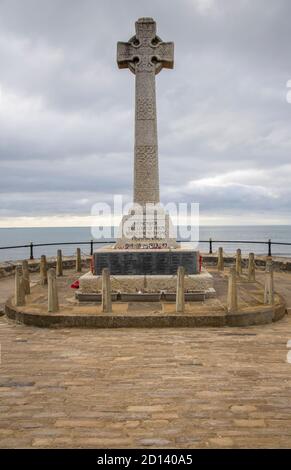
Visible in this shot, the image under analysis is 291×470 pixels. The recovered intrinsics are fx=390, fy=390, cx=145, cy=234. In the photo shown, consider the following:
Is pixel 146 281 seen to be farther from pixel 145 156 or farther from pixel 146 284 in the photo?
pixel 145 156

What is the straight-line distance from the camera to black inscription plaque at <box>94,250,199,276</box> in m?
11.0

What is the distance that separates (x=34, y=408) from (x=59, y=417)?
42cm

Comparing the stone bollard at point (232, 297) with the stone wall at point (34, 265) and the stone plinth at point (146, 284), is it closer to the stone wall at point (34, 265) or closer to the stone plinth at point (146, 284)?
the stone plinth at point (146, 284)

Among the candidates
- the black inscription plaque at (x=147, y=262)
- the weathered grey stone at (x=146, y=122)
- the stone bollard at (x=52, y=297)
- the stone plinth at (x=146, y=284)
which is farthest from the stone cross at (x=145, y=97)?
the stone bollard at (x=52, y=297)

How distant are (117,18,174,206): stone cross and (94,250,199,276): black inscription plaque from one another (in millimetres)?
2067

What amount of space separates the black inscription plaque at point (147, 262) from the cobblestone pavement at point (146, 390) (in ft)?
10.8

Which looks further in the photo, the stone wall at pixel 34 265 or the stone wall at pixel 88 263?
the stone wall at pixel 88 263

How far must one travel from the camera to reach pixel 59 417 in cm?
422

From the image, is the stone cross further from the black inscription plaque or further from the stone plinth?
the stone plinth

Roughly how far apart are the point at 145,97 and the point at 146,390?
9.76 metres

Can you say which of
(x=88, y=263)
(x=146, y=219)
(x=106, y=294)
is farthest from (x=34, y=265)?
(x=106, y=294)

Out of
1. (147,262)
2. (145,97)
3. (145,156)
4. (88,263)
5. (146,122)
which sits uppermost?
(145,97)

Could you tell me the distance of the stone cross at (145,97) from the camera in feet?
40.5

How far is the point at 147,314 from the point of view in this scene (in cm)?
855
